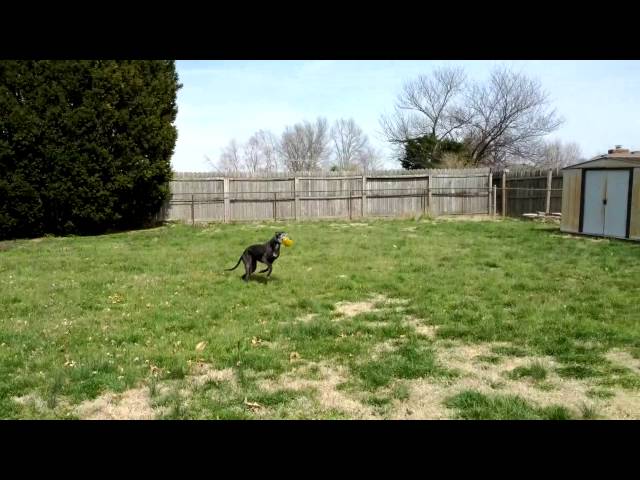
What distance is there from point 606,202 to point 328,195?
11468mm

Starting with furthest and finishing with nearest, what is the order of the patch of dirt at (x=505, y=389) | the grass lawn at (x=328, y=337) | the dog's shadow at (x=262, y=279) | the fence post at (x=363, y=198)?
the fence post at (x=363, y=198), the dog's shadow at (x=262, y=279), the grass lawn at (x=328, y=337), the patch of dirt at (x=505, y=389)

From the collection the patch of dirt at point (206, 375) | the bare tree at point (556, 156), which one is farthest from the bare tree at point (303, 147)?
the patch of dirt at point (206, 375)

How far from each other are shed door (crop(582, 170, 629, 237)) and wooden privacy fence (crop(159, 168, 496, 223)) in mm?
7674

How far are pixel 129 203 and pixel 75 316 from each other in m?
12.0

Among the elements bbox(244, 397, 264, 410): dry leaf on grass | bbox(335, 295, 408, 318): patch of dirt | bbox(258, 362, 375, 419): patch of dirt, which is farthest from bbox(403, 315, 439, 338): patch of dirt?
bbox(244, 397, 264, 410): dry leaf on grass

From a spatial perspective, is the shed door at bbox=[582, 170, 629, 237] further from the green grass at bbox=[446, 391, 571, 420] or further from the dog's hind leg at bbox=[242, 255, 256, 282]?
the green grass at bbox=[446, 391, 571, 420]

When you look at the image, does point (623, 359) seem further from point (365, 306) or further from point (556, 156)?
point (556, 156)

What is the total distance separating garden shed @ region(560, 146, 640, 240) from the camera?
13.4 meters

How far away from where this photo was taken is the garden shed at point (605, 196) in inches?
527

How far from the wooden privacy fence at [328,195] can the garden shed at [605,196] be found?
706cm

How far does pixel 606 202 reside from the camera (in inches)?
558

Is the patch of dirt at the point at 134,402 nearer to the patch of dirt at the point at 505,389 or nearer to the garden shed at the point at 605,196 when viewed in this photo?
the patch of dirt at the point at 505,389
